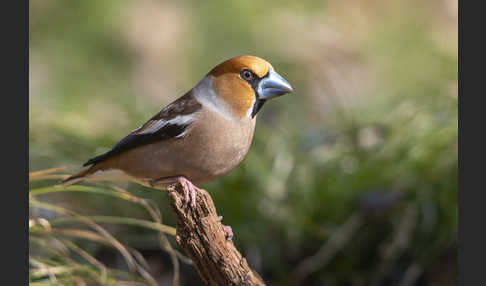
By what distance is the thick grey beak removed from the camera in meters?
3.05

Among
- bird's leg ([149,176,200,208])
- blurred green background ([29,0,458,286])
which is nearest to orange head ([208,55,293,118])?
bird's leg ([149,176,200,208])

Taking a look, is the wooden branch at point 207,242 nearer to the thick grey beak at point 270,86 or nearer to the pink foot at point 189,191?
the pink foot at point 189,191

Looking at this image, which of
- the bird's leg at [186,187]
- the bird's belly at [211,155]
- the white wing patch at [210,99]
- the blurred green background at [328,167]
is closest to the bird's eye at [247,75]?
the white wing patch at [210,99]

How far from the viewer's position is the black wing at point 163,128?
10.2ft

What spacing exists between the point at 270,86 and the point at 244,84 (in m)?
0.14

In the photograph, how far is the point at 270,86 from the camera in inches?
122

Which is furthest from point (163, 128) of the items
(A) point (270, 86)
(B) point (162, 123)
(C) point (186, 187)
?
(A) point (270, 86)

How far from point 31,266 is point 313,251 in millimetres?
2020

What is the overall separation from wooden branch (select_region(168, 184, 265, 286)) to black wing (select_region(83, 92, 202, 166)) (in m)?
0.28

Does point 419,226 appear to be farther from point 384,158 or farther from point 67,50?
point 67,50

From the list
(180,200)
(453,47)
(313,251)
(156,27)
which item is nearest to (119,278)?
(313,251)

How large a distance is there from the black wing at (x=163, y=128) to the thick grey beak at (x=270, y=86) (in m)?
0.32

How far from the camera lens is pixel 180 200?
9.68ft

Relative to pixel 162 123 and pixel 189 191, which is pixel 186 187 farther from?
pixel 162 123
